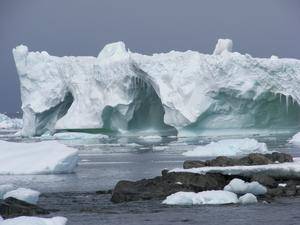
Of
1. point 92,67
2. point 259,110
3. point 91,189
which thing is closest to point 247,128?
point 259,110

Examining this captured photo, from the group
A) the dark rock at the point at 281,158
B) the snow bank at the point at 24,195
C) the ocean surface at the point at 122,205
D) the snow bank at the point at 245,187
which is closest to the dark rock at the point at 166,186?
the ocean surface at the point at 122,205

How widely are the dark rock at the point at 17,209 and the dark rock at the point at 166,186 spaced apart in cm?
192

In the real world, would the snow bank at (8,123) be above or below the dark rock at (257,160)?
above

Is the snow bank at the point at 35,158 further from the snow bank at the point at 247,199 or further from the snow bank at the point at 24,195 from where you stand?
the snow bank at the point at 247,199

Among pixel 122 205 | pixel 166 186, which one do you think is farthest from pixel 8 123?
pixel 122 205

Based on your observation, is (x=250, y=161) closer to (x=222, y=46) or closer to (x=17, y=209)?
(x=17, y=209)

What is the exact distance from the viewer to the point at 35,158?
808 inches

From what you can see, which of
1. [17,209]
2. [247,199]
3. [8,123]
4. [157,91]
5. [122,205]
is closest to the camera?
[17,209]

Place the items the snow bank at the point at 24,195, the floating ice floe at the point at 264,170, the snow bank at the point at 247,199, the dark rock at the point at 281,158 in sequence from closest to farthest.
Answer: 1. the snow bank at the point at 247,199
2. the snow bank at the point at 24,195
3. the floating ice floe at the point at 264,170
4. the dark rock at the point at 281,158

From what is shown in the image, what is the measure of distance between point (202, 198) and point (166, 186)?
4.56 feet

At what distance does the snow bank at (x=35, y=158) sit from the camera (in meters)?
20.1

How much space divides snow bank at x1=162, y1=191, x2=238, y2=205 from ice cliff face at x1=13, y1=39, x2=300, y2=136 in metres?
18.6

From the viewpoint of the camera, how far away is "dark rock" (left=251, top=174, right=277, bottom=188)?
48.2ft

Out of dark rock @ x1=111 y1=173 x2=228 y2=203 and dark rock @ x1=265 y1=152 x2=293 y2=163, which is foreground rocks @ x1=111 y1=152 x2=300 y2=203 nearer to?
dark rock @ x1=111 y1=173 x2=228 y2=203
